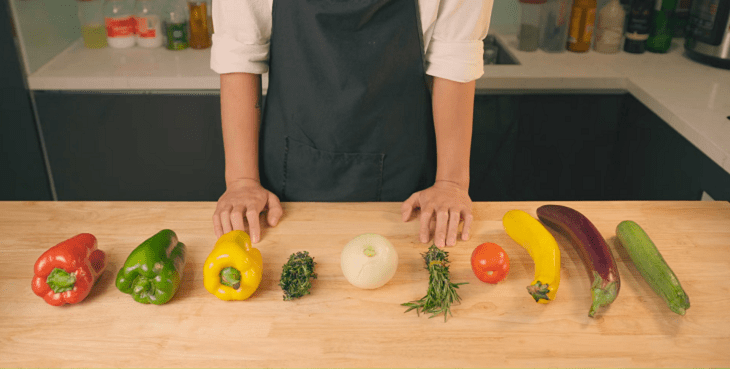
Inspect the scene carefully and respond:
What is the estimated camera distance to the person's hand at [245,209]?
99 cm

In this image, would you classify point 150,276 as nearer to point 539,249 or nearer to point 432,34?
point 539,249

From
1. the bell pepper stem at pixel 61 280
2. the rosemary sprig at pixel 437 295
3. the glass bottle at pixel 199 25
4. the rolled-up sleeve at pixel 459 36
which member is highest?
the rolled-up sleeve at pixel 459 36

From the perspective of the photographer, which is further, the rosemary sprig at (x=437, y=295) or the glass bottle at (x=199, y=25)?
the glass bottle at (x=199, y=25)

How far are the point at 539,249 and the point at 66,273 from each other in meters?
0.75

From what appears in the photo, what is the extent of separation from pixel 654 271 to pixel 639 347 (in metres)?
0.15

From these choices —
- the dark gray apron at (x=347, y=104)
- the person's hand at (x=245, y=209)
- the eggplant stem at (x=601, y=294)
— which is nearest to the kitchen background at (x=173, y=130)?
the dark gray apron at (x=347, y=104)

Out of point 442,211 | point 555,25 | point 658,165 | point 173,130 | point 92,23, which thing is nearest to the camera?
point 442,211

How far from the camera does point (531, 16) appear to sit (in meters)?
2.11

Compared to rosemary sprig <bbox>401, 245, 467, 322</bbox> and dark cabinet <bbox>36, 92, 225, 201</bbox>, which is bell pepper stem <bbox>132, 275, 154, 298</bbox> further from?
dark cabinet <bbox>36, 92, 225, 201</bbox>

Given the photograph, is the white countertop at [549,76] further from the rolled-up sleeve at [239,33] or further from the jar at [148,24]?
the rolled-up sleeve at [239,33]

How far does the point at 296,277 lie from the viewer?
2.71 feet

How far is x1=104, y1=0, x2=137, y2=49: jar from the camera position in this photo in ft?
6.91

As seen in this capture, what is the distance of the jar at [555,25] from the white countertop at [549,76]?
43 mm

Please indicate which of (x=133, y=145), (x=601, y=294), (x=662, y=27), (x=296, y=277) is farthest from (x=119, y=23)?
(x=662, y=27)
